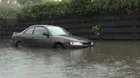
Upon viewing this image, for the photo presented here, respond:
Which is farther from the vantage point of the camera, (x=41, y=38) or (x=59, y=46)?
(x=41, y=38)

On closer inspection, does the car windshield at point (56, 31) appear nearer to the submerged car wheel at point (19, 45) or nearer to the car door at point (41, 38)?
the car door at point (41, 38)

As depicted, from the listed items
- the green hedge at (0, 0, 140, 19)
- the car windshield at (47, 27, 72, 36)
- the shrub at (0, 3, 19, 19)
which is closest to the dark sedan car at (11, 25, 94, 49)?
the car windshield at (47, 27, 72, 36)

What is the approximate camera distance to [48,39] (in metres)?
17.0

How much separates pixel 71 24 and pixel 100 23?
2.67 meters

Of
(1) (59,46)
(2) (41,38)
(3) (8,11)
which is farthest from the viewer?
(3) (8,11)

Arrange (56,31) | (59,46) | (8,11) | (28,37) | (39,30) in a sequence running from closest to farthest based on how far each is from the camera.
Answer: (59,46)
(56,31)
(39,30)
(28,37)
(8,11)

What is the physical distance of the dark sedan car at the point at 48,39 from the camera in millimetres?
16297

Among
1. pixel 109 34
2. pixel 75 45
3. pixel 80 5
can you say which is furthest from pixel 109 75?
pixel 80 5

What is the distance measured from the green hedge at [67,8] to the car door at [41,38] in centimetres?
493

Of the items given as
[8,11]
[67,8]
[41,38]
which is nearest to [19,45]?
[41,38]

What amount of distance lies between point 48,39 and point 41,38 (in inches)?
22.5

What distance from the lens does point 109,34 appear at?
21094mm

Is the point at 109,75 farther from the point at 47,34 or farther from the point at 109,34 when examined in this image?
the point at 109,34

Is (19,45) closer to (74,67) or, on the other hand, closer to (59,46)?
(59,46)
